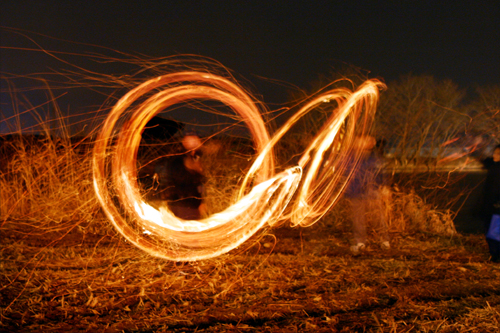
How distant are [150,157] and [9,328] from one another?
610cm

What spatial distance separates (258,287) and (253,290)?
0.10 m

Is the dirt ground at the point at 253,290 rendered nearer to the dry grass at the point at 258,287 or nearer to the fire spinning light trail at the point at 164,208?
the dry grass at the point at 258,287

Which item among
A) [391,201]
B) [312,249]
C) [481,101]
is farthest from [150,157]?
[481,101]

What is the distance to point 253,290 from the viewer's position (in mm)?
3875

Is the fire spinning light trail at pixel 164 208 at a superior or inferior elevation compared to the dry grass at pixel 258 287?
superior

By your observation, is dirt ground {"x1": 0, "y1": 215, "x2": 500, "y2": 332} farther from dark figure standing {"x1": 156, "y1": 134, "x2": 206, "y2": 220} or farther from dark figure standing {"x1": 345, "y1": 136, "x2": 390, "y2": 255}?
Answer: dark figure standing {"x1": 156, "y1": 134, "x2": 206, "y2": 220}

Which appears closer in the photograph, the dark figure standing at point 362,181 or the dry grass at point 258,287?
the dry grass at point 258,287

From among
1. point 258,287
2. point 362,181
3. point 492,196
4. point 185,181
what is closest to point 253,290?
point 258,287

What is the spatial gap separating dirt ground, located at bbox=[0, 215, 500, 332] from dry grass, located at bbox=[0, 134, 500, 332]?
0.01 m

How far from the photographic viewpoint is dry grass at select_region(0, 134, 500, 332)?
316 cm

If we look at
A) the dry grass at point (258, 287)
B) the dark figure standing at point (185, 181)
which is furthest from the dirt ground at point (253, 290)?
the dark figure standing at point (185, 181)

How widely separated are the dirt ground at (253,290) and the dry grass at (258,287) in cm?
1

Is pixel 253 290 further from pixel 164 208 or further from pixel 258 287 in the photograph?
pixel 164 208

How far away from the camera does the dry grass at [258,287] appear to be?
3.16m
